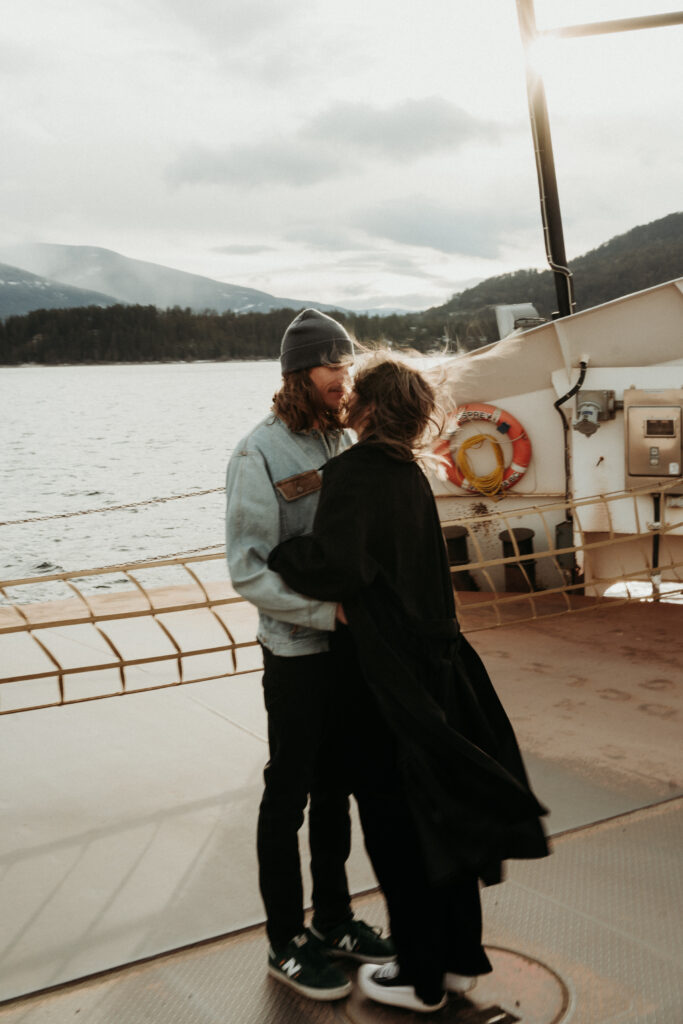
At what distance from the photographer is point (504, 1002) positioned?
1.99 m

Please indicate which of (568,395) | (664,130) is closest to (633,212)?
(664,130)

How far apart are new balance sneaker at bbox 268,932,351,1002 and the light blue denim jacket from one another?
65cm

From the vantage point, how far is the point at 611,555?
6156 mm

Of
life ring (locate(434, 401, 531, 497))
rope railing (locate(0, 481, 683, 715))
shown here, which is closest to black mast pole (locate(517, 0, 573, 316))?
life ring (locate(434, 401, 531, 497))

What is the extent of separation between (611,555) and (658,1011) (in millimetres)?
4421

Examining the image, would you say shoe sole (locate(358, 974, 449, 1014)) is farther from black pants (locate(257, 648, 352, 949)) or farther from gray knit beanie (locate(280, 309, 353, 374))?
gray knit beanie (locate(280, 309, 353, 374))

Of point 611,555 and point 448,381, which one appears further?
point 611,555

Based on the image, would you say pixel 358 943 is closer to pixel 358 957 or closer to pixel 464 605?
pixel 358 957

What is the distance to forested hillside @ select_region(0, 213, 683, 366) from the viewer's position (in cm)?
660

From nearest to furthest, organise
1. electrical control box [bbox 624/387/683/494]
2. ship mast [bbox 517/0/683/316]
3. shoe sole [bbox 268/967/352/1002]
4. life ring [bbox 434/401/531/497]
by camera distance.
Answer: shoe sole [bbox 268/967/352/1002]
electrical control box [bbox 624/387/683/494]
ship mast [bbox 517/0/683/316]
life ring [bbox 434/401/531/497]

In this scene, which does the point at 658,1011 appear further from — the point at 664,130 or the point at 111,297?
the point at 111,297

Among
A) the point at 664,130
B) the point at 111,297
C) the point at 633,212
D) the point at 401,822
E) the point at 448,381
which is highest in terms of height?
the point at 111,297

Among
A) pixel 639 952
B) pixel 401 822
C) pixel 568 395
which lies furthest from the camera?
pixel 568 395

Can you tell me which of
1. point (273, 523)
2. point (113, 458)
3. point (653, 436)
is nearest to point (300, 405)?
point (273, 523)
